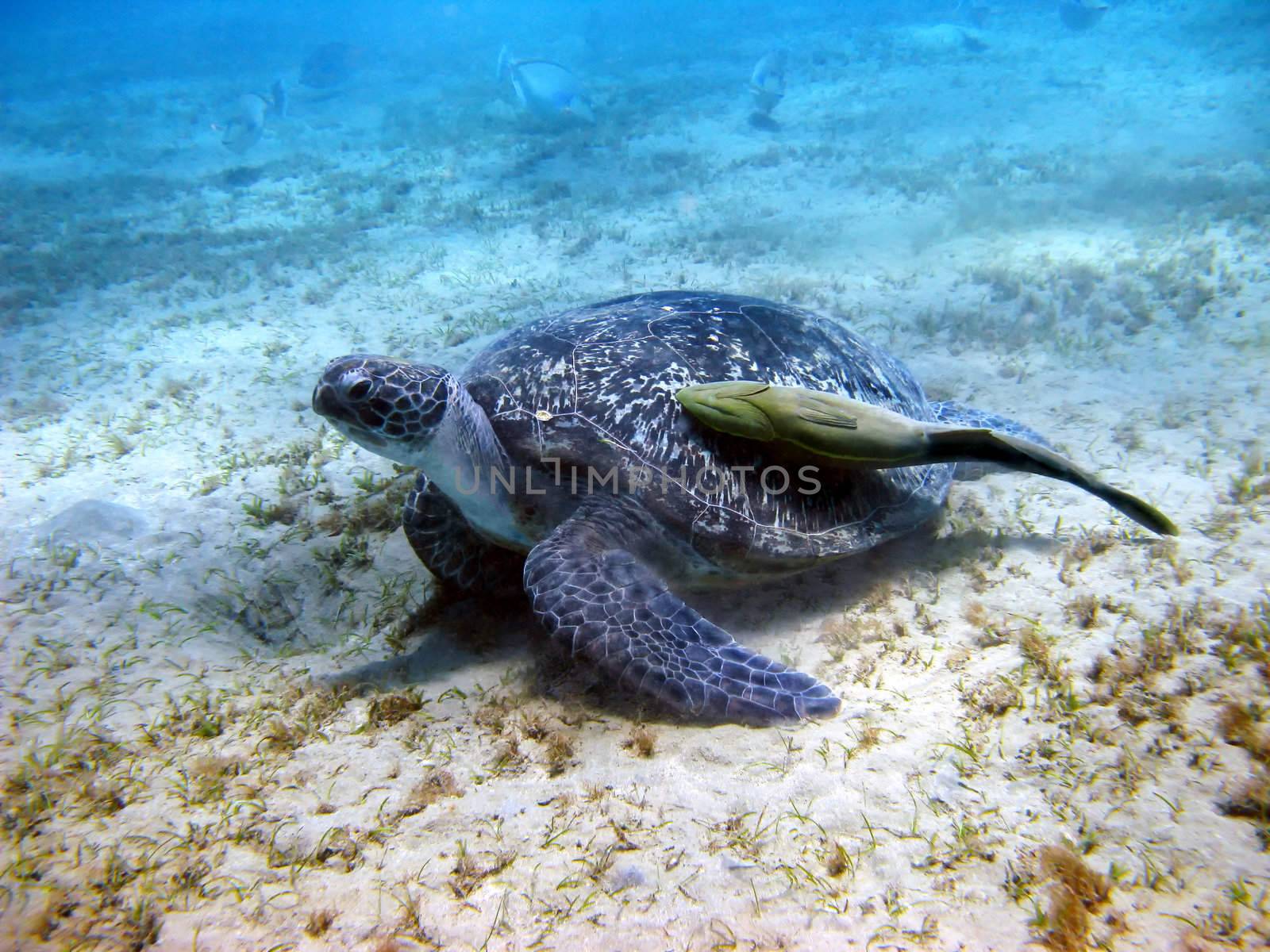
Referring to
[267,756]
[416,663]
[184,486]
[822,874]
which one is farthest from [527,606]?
[184,486]

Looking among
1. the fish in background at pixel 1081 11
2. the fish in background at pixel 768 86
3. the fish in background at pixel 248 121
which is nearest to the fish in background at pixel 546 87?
the fish in background at pixel 768 86

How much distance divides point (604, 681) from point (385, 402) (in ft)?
5.68

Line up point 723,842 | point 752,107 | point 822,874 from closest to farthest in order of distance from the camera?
point 822,874
point 723,842
point 752,107

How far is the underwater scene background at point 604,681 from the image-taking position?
191 cm

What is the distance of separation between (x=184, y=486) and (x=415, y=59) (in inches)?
1368

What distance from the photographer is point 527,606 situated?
367 cm

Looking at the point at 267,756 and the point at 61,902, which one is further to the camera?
the point at 267,756

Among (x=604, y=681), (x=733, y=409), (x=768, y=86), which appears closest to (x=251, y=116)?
(x=768, y=86)

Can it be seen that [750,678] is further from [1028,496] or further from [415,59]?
[415,59]

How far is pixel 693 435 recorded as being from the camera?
11.1 feet

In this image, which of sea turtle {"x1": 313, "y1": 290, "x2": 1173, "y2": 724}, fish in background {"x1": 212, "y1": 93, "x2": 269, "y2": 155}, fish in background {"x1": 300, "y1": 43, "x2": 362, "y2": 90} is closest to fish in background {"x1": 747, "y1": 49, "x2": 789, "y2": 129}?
fish in background {"x1": 212, "y1": 93, "x2": 269, "y2": 155}

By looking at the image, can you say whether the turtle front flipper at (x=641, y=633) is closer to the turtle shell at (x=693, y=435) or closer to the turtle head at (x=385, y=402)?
the turtle shell at (x=693, y=435)

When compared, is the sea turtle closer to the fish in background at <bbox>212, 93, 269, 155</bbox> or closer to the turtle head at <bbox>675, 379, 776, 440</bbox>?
the turtle head at <bbox>675, 379, 776, 440</bbox>

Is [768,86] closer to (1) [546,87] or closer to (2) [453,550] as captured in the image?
(1) [546,87]
